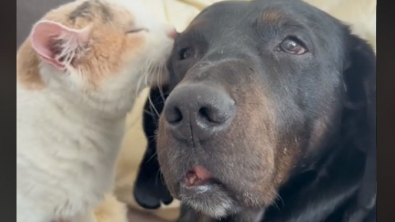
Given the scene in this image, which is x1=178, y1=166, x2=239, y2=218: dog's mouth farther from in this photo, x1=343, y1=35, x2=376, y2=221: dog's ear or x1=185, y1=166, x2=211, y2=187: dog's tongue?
x1=343, y1=35, x2=376, y2=221: dog's ear

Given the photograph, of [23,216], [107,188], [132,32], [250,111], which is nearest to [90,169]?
[107,188]

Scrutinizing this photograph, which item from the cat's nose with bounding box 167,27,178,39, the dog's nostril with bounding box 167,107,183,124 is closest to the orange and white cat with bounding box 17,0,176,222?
the cat's nose with bounding box 167,27,178,39

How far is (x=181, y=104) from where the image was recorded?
98cm

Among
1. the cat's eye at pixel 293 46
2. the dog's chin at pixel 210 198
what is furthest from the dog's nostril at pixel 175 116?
the cat's eye at pixel 293 46

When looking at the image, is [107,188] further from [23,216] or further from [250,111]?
[250,111]

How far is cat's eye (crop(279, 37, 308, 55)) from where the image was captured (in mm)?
1051

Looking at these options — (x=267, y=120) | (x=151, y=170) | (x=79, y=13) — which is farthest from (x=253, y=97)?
(x=79, y=13)

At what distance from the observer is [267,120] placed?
100cm

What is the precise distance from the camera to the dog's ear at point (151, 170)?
43.9 inches

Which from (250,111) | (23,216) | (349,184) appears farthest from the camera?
(23,216)

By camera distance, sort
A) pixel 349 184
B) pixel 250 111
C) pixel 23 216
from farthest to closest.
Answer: pixel 23 216, pixel 349 184, pixel 250 111

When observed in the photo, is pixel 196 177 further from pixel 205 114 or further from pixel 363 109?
pixel 363 109

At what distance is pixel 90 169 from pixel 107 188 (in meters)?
0.05

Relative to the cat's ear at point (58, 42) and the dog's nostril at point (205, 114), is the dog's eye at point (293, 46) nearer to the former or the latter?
the dog's nostril at point (205, 114)
